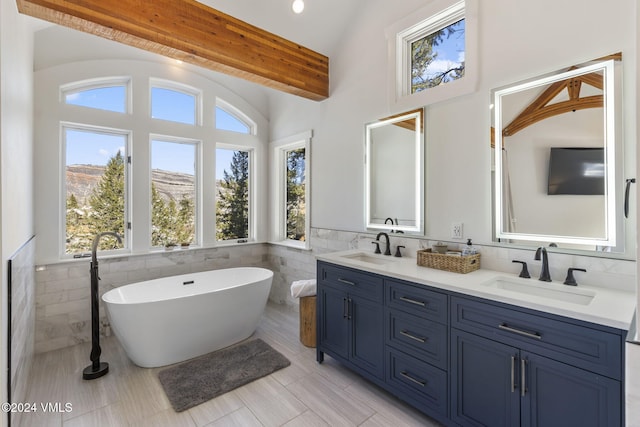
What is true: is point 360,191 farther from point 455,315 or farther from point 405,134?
point 455,315

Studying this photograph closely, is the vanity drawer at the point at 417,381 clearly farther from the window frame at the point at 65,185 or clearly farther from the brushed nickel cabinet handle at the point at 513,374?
the window frame at the point at 65,185

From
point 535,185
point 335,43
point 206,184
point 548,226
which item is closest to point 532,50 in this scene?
point 535,185

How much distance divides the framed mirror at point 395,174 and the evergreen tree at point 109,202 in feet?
9.07

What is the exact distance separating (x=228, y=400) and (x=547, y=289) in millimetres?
2265

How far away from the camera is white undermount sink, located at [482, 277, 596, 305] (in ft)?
5.50

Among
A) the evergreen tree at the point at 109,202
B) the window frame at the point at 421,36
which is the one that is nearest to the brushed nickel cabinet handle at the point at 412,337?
the window frame at the point at 421,36

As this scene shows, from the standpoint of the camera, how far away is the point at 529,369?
1.50 meters

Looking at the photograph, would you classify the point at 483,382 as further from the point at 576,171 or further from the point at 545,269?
the point at 576,171

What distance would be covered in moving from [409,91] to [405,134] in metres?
0.42

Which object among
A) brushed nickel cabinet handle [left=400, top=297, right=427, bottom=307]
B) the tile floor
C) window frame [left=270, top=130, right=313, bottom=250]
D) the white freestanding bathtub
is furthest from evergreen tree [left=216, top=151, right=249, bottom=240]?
brushed nickel cabinet handle [left=400, top=297, right=427, bottom=307]

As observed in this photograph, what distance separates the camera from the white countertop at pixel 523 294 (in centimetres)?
132

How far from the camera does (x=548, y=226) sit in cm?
195

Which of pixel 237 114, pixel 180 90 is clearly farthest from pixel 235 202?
pixel 180 90

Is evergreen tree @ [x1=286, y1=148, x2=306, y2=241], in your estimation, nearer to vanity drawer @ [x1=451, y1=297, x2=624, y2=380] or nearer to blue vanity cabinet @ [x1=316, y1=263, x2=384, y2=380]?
blue vanity cabinet @ [x1=316, y1=263, x2=384, y2=380]
